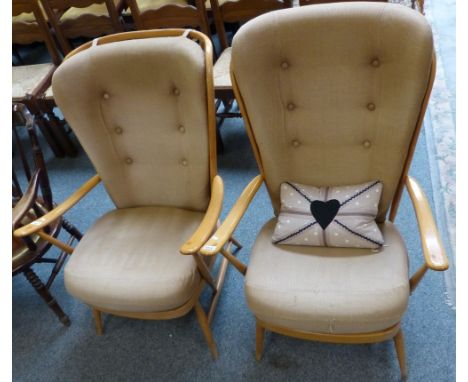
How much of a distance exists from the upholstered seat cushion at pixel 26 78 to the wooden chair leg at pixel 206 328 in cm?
153

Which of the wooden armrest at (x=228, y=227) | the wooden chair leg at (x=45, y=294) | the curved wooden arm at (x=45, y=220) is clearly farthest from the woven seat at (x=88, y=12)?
the wooden armrest at (x=228, y=227)

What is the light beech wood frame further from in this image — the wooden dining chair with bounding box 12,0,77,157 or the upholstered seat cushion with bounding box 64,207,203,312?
the wooden dining chair with bounding box 12,0,77,157

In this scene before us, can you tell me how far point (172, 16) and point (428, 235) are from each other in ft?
5.30

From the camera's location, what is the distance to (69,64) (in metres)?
1.24

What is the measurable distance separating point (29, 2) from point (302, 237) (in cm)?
197

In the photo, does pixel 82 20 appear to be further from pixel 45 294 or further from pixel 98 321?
pixel 98 321

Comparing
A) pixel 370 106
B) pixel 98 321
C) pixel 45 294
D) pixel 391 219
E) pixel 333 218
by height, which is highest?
pixel 370 106

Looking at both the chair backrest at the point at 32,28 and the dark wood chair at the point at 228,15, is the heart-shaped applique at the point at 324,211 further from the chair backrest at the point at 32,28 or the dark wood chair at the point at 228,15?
the chair backrest at the point at 32,28

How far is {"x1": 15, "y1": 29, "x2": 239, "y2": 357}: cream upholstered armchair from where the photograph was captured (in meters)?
1.18

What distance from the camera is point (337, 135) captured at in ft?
3.87

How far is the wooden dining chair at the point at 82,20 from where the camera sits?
7.04 ft

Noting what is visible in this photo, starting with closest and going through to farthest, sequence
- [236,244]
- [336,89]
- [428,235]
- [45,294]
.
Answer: [428,235] → [336,89] → [45,294] → [236,244]

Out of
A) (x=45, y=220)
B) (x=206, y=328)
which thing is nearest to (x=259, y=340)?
(x=206, y=328)
